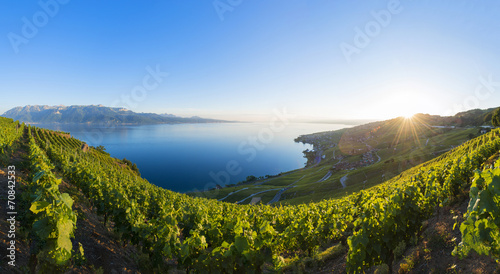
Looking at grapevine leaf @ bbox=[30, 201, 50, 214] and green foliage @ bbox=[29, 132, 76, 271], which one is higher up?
grapevine leaf @ bbox=[30, 201, 50, 214]

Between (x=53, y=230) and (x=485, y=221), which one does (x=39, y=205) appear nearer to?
(x=53, y=230)

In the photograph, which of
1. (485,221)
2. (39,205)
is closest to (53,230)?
(39,205)

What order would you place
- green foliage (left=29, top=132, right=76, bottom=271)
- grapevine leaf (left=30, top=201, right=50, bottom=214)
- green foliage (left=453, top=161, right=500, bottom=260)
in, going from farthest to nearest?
grapevine leaf (left=30, top=201, right=50, bottom=214) < green foliage (left=29, top=132, right=76, bottom=271) < green foliage (left=453, top=161, right=500, bottom=260)

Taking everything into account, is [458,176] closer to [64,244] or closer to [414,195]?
[414,195]

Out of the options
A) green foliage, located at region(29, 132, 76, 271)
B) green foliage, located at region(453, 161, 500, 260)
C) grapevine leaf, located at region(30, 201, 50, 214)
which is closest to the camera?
green foliage, located at region(453, 161, 500, 260)

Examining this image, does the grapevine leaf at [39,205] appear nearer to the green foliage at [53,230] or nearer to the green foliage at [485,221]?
the green foliage at [53,230]

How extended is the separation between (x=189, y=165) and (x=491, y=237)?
635 ft

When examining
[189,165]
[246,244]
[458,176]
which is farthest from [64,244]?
[189,165]

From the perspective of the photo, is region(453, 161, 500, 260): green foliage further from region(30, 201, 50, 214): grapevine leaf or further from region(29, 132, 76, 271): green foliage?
region(30, 201, 50, 214): grapevine leaf

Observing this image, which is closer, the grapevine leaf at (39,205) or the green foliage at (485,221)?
the green foliage at (485,221)

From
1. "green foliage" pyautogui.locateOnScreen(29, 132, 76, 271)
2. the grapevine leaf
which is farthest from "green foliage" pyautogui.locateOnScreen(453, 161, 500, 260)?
the grapevine leaf

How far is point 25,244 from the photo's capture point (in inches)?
377

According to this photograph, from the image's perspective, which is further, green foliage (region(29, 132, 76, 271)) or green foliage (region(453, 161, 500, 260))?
green foliage (region(29, 132, 76, 271))

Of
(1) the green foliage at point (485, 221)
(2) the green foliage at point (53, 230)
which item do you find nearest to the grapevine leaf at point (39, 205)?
(2) the green foliage at point (53, 230)
